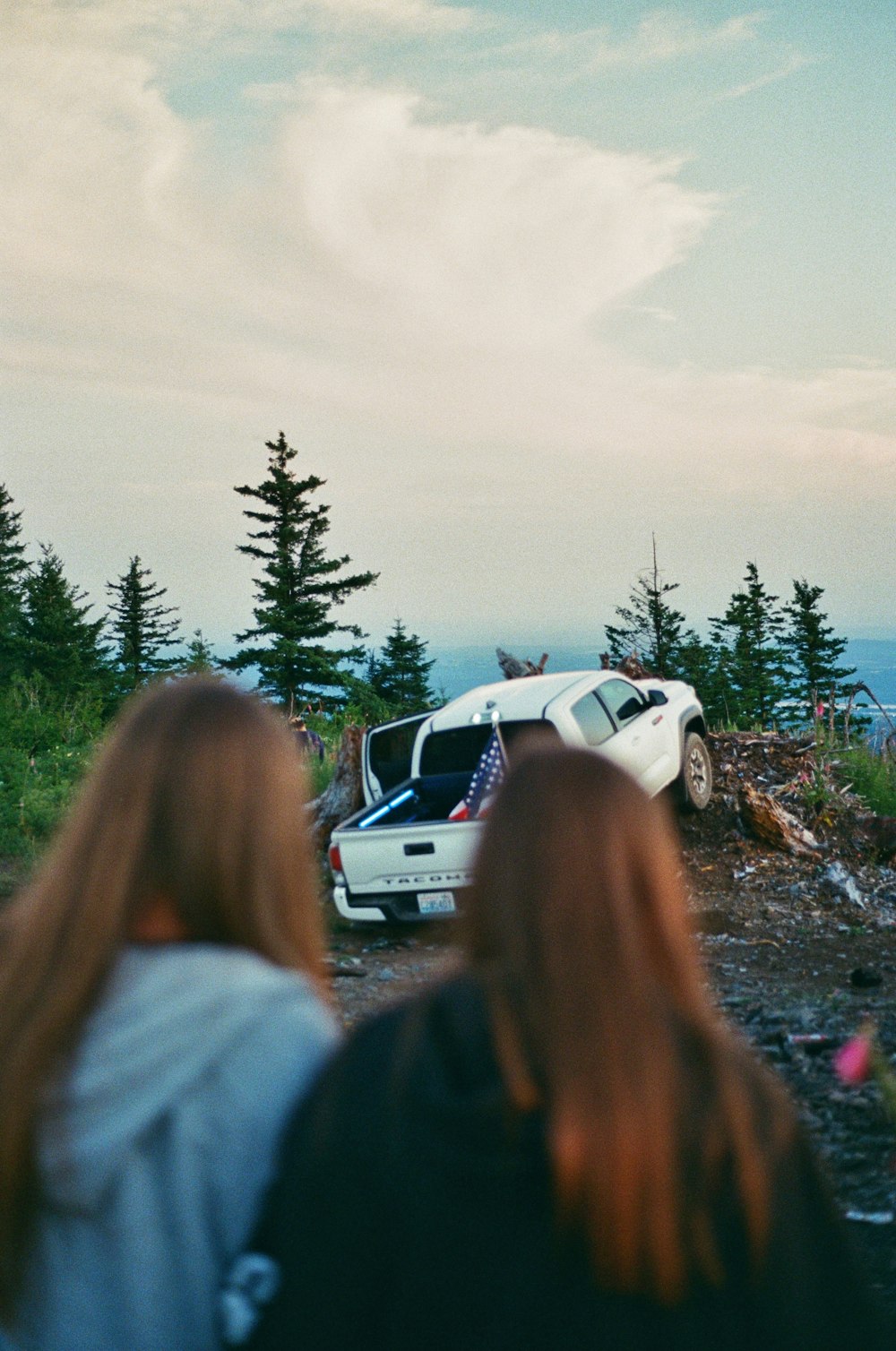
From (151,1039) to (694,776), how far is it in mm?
11100

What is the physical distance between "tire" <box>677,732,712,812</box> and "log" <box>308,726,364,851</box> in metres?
3.33

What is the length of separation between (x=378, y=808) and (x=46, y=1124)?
8226 mm

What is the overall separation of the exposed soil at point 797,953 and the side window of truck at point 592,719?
188cm

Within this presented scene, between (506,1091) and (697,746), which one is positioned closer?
(506,1091)

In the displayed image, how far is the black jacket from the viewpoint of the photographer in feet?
4.85

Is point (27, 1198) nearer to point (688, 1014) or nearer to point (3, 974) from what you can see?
Answer: point (3, 974)

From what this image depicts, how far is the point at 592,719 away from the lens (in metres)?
10.6

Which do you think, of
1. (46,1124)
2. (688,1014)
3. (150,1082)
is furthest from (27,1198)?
(688,1014)

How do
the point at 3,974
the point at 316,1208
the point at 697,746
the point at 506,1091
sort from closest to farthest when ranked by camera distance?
the point at 506,1091 → the point at 316,1208 → the point at 3,974 → the point at 697,746

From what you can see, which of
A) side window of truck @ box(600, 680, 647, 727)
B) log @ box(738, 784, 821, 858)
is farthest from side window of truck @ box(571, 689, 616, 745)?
log @ box(738, 784, 821, 858)

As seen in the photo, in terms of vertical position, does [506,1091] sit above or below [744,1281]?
above

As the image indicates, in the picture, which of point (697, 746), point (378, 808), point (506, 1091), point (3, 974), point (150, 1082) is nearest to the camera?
point (506, 1091)

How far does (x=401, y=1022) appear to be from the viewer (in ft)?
5.09

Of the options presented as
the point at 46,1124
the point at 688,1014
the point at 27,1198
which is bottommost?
the point at 27,1198
